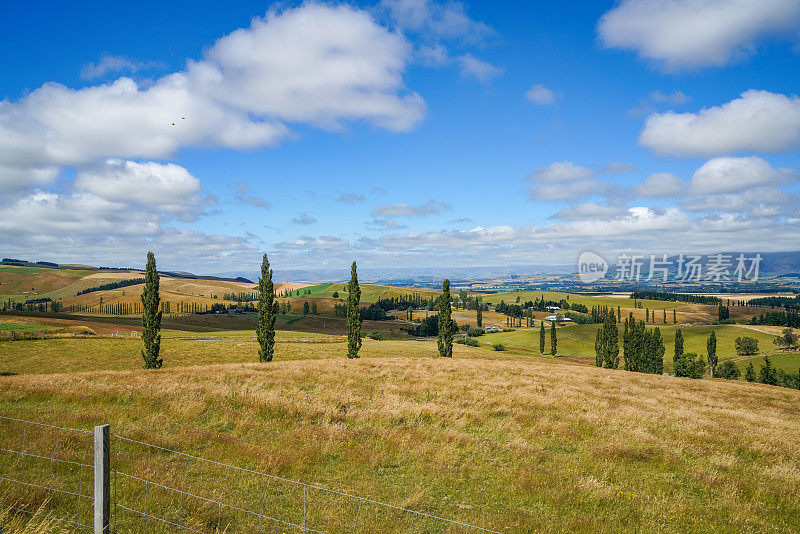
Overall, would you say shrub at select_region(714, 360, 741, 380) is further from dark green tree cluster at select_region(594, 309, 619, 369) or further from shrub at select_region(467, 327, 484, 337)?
shrub at select_region(467, 327, 484, 337)

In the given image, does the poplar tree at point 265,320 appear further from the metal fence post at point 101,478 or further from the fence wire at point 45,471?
the metal fence post at point 101,478

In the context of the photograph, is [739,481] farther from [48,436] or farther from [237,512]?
[48,436]

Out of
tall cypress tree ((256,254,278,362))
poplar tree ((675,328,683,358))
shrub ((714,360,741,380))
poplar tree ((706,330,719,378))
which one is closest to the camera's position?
tall cypress tree ((256,254,278,362))

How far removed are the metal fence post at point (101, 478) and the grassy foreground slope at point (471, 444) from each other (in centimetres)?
245

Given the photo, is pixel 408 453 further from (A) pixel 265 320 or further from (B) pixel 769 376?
(B) pixel 769 376

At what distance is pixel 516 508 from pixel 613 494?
2.90 metres

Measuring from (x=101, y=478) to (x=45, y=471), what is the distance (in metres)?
5.78

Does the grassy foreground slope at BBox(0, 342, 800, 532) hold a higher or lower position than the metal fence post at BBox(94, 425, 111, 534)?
lower

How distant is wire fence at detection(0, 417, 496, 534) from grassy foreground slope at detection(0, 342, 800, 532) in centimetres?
18

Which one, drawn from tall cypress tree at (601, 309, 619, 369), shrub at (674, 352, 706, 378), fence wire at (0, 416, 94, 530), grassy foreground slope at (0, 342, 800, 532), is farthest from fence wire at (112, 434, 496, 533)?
shrub at (674, 352, 706, 378)

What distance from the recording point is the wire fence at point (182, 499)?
7.89 metres

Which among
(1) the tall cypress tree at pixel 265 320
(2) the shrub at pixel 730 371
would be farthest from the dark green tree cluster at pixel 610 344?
(1) the tall cypress tree at pixel 265 320

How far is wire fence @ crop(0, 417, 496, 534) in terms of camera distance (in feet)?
25.9

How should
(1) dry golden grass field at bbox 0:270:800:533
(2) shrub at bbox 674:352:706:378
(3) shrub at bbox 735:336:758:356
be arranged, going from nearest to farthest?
(1) dry golden grass field at bbox 0:270:800:533, (2) shrub at bbox 674:352:706:378, (3) shrub at bbox 735:336:758:356
